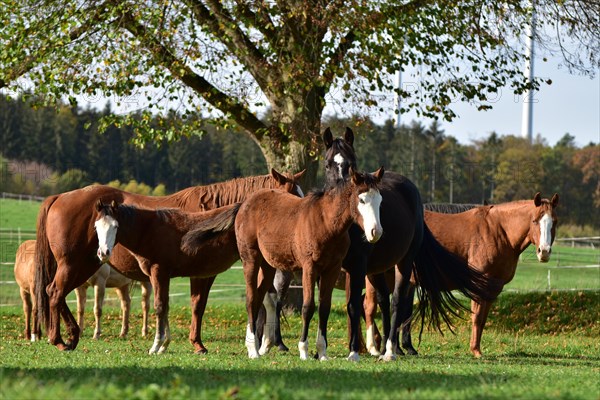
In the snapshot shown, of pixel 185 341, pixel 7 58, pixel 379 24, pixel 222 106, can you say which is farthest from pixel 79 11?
pixel 185 341

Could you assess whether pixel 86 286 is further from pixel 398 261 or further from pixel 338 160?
pixel 338 160

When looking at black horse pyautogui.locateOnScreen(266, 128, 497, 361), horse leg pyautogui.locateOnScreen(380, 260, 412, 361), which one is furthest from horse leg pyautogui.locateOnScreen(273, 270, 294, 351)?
horse leg pyautogui.locateOnScreen(380, 260, 412, 361)

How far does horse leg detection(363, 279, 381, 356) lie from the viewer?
12.2 m

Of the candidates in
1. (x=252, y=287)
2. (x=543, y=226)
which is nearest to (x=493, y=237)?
(x=543, y=226)

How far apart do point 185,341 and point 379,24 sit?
7401 millimetres

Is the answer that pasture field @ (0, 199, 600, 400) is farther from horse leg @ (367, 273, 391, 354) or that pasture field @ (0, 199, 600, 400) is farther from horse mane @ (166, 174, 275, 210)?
horse mane @ (166, 174, 275, 210)

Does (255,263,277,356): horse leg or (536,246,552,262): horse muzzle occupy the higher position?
(536,246,552,262): horse muzzle

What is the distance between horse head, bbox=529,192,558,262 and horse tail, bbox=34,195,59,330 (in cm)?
669

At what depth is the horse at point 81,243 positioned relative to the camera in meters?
12.1

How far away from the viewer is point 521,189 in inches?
3004

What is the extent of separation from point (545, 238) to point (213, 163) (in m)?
60.9

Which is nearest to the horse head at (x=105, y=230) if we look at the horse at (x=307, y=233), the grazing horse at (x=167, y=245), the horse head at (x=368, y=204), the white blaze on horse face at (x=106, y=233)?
the white blaze on horse face at (x=106, y=233)

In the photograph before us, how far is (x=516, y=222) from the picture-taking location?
44.1 feet

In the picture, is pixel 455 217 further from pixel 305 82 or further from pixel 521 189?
pixel 521 189
